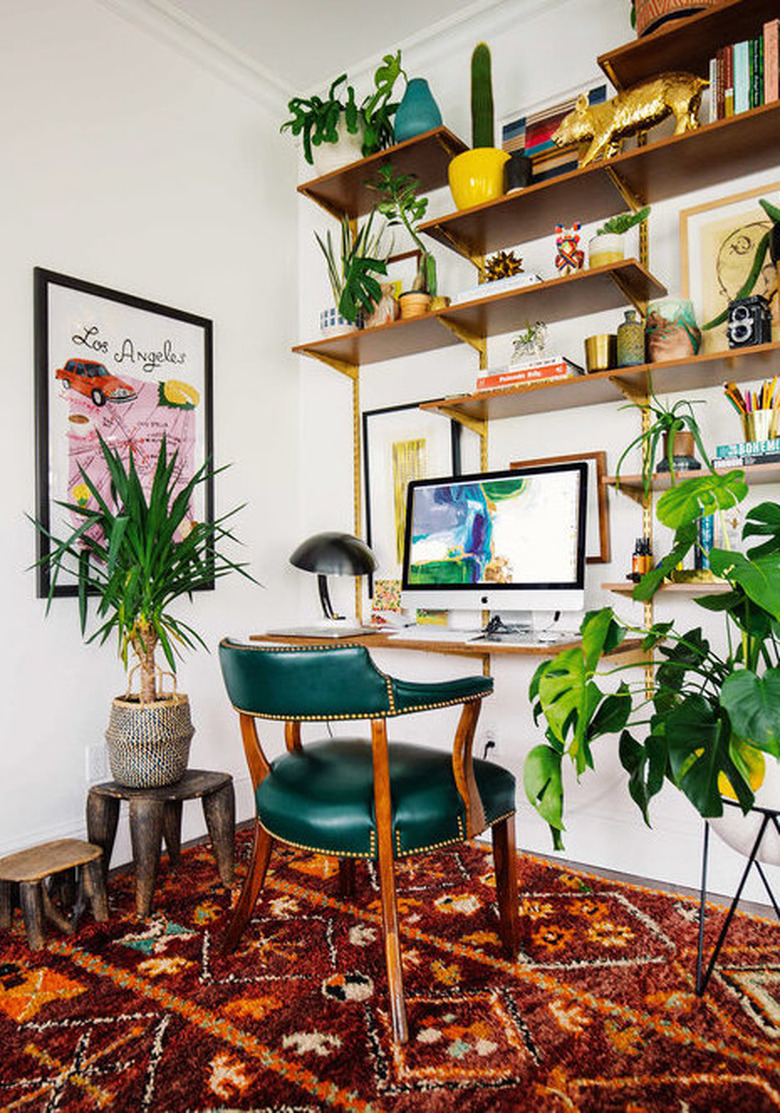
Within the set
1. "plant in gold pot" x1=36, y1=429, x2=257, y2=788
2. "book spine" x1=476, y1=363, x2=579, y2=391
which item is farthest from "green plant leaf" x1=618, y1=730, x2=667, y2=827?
"plant in gold pot" x1=36, y1=429, x2=257, y2=788

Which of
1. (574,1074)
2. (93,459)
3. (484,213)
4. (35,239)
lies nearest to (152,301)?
(35,239)

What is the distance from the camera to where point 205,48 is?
305 centimetres

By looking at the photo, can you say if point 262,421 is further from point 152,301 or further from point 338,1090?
point 338,1090

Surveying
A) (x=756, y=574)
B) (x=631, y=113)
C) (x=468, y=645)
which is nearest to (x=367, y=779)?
(x=468, y=645)

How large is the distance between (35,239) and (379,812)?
2.09 metres

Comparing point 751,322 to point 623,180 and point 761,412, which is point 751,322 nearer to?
point 761,412

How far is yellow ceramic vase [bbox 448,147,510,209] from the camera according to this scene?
2.65 metres

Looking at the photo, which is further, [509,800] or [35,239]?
[35,239]

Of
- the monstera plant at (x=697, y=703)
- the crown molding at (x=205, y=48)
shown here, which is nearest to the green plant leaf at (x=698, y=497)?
the monstera plant at (x=697, y=703)

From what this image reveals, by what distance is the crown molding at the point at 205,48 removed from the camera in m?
2.82

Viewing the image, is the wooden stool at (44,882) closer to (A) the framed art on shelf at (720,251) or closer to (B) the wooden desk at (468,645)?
(B) the wooden desk at (468,645)

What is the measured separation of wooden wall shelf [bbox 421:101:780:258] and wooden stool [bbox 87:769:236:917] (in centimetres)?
201

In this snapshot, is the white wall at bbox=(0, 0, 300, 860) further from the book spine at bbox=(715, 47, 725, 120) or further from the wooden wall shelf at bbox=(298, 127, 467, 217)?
the book spine at bbox=(715, 47, 725, 120)

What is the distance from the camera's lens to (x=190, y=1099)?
4.69 ft
